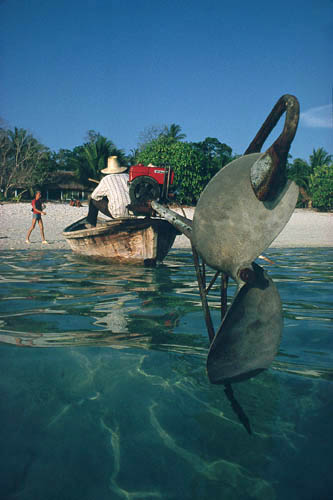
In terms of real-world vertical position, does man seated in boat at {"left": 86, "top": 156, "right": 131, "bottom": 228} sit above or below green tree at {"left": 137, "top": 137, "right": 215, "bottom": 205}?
below

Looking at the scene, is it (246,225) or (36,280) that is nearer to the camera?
(246,225)

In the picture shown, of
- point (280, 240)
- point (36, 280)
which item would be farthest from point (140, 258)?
point (280, 240)

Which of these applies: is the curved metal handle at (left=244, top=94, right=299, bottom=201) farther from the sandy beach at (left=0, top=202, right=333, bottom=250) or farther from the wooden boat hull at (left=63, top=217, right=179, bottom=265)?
the sandy beach at (left=0, top=202, right=333, bottom=250)

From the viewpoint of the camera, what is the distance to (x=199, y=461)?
4.97 ft

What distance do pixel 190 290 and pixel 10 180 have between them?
32.5 m

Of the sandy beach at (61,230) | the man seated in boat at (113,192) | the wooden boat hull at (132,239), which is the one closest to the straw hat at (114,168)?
the man seated in boat at (113,192)

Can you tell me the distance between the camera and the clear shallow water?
1.41m

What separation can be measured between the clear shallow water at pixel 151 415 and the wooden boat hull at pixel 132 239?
371cm

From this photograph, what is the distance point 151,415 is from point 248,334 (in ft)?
2.54

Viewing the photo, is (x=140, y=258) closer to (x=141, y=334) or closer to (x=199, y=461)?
(x=141, y=334)

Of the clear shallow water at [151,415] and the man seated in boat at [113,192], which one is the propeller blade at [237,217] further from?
the man seated in boat at [113,192]

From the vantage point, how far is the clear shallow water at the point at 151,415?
1.41 m

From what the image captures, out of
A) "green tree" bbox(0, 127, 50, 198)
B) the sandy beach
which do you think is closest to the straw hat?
the sandy beach

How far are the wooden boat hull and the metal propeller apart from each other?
547 centimetres
